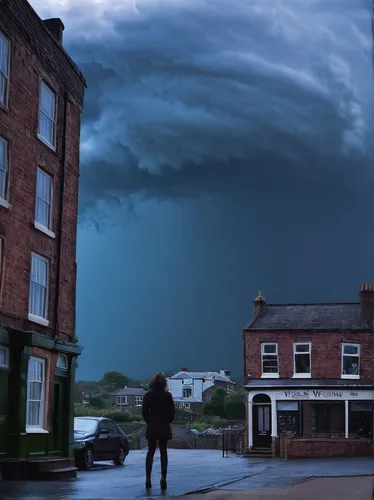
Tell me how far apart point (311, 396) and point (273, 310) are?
5943mm

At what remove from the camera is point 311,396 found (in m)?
43.5

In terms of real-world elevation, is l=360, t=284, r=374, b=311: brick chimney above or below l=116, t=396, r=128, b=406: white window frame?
above

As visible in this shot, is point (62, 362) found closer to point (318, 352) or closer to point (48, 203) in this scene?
point (48, 203)

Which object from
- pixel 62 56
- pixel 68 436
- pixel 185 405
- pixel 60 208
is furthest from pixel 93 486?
pixel 185 405

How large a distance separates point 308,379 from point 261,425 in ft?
12.9

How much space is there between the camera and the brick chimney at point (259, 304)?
46.0 metres

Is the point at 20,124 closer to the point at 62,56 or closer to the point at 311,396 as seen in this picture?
the point at 62,56

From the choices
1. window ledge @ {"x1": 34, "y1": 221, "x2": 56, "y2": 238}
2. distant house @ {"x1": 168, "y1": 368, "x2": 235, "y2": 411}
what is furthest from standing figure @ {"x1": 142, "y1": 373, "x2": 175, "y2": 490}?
distant house @ {"x1": 168, "y1": 368, "x2": 235, "y2": 411}

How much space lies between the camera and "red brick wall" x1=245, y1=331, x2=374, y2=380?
142 feet

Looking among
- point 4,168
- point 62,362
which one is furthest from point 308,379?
point 4,168

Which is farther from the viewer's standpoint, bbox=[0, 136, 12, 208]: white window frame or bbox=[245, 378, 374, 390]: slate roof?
bbox=[245, 378, 374, 390]: slate roof

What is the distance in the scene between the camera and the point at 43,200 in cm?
2072

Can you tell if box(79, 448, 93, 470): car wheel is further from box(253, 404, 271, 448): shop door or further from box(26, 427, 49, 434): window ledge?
box(253, 404, 271, 448): shop door

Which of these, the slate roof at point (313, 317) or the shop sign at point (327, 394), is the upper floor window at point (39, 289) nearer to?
the slate roof at point (313, 317)
